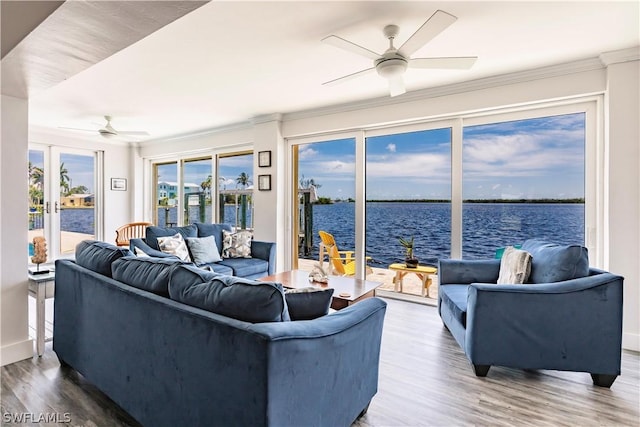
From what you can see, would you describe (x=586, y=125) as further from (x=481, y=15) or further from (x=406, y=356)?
(x=406, y=356)

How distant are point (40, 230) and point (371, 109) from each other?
19.5 ft

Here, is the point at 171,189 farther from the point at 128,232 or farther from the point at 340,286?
the point at 340,286

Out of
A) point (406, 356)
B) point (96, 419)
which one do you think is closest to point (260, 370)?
point (96, 419)

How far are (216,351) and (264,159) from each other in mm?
4060

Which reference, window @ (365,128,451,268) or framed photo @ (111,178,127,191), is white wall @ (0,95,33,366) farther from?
framed photo @ (111,178,127,191)

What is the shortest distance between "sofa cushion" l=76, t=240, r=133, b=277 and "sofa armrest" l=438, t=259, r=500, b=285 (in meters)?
2.62

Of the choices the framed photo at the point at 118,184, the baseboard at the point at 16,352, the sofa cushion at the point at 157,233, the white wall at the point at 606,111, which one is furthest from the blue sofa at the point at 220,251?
the framed photo at the point at 118,184

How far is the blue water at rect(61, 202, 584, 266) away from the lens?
3482 mm

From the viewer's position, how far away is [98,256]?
214 centimetres

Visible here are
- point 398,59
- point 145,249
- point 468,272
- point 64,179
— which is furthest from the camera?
point 64,179

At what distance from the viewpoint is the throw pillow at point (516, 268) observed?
2.52 m

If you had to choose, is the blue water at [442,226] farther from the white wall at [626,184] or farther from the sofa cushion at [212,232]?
the sofa cushion at [212,232]

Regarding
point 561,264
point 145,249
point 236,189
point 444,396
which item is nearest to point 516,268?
point 561,264

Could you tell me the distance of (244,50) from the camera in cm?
283
